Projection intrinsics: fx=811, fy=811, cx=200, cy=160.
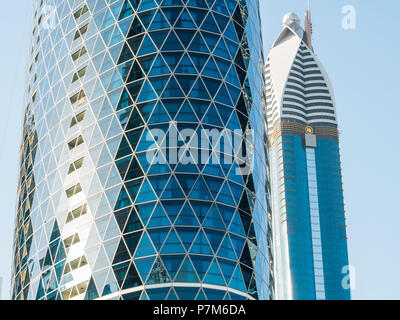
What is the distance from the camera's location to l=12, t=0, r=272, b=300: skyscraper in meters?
63.8

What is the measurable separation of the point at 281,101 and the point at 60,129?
127750 mm

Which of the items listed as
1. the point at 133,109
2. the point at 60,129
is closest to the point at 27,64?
the point at 60,129

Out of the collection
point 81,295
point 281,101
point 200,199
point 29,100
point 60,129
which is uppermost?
point 281,101

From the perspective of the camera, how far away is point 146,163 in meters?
66.9

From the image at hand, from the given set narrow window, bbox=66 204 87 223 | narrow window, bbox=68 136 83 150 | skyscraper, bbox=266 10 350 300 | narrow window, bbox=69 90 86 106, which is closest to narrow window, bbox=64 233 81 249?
narrow window, bbox=66 204 87 223

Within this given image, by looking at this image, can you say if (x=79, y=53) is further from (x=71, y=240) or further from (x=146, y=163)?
(x=71, y=240)

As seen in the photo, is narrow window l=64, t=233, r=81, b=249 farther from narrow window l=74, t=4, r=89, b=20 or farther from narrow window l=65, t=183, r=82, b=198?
narrow window l=74, t=4, r=89, b=20

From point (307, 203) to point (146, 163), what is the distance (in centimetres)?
11635

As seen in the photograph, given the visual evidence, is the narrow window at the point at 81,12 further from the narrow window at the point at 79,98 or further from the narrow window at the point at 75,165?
the narrow window at the point at 75,165

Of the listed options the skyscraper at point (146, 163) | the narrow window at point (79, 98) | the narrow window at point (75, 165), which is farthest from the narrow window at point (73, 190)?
the narrow window at point (79, 98)

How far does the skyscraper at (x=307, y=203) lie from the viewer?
168m

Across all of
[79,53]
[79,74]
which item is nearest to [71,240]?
[79,74]

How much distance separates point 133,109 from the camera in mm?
69500
